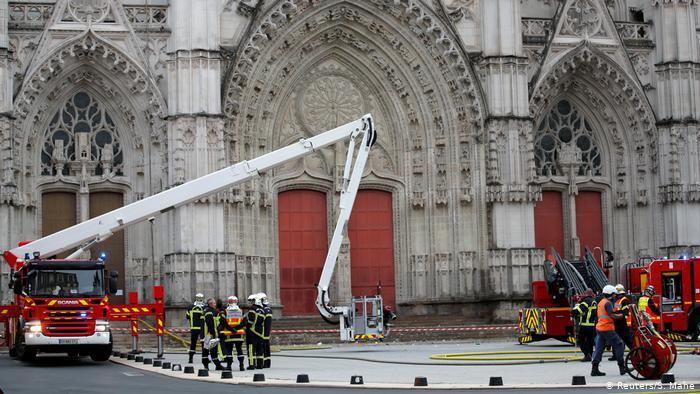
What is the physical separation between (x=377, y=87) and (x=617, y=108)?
26.0ft

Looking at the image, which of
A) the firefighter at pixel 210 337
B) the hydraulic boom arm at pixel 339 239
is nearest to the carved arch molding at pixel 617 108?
the hydraulic boom arm at pixel 339 239

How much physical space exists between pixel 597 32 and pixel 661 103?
3041 millimetres

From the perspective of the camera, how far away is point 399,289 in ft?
136

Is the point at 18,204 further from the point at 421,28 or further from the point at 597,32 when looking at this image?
the point at 597,32

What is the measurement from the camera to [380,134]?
41938 millimetres

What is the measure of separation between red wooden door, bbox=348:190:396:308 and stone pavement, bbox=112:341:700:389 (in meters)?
9.11

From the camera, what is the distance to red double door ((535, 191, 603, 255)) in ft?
140

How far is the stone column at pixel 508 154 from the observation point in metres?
39.9

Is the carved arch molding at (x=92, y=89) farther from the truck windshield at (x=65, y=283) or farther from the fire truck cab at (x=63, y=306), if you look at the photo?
the truck windshield at (x=65, y=283)

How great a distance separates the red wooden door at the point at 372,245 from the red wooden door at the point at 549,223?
484cm

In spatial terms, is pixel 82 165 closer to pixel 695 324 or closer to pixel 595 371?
pixel 695 324

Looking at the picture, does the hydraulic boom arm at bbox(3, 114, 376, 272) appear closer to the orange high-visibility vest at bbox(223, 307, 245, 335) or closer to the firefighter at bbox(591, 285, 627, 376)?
the orange high-visibility vest at bbox(223, 307, 245, 335)

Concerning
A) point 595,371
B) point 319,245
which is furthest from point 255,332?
point 319,245

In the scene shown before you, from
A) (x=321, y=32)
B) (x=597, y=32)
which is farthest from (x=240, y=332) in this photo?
(x=597, y=32)
